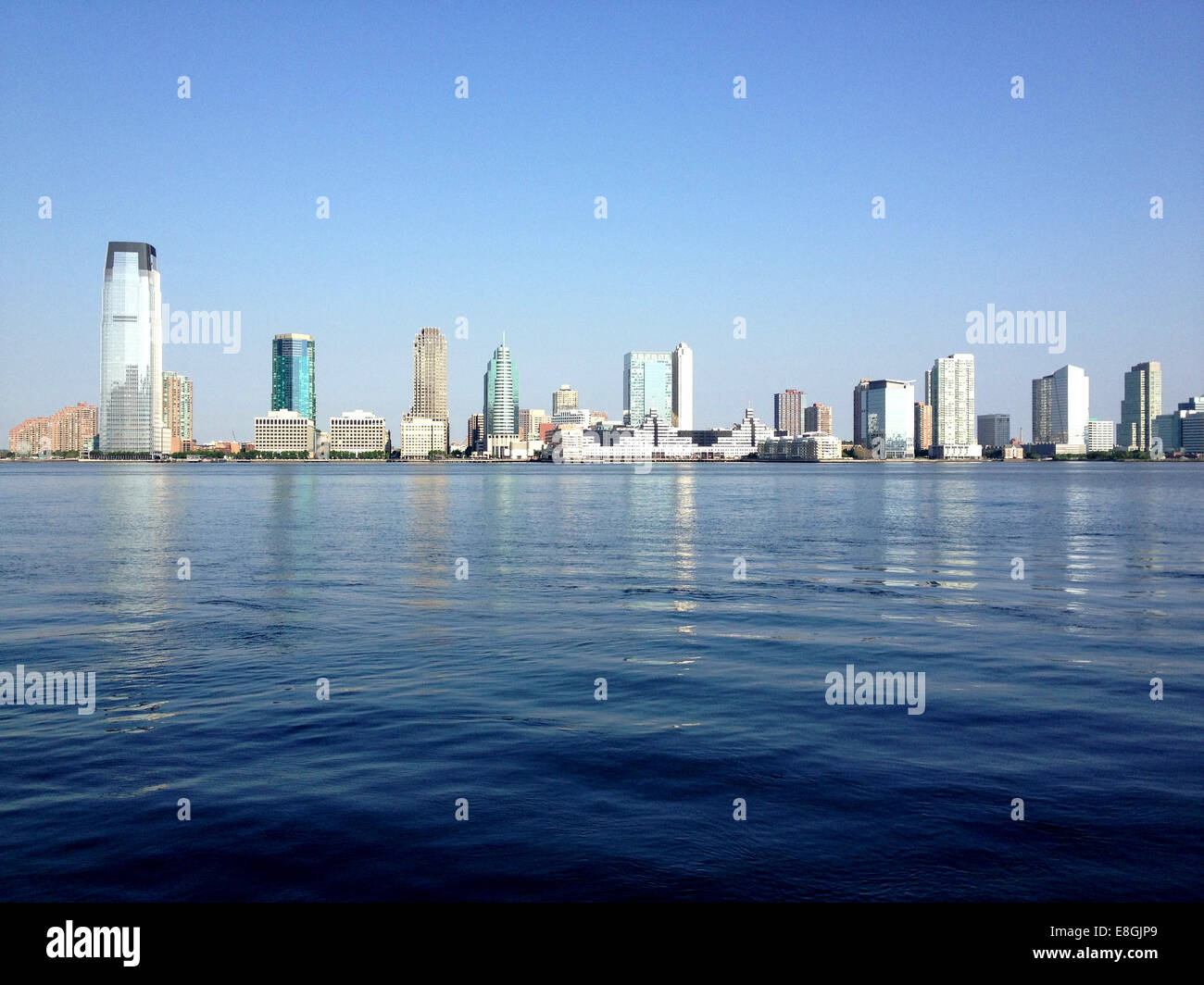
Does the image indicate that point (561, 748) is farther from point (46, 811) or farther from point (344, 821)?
point (46, 811)

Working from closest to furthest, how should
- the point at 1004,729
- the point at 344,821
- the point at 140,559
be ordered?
the point at 344,821, the point at 1004,729, the point at 140,559

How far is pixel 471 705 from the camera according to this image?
18.9 metres

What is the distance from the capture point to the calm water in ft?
36.5

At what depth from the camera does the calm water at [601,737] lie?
438 inches

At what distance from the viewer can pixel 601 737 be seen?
16.7 m

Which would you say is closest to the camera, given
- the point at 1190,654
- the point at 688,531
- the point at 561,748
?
the point at 561,748

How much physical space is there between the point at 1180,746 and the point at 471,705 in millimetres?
13405

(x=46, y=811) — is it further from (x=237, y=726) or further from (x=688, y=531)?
(x=688, y=531)

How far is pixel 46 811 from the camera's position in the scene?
509 inches

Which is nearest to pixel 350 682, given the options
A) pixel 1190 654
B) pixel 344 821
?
pixel 344 821
